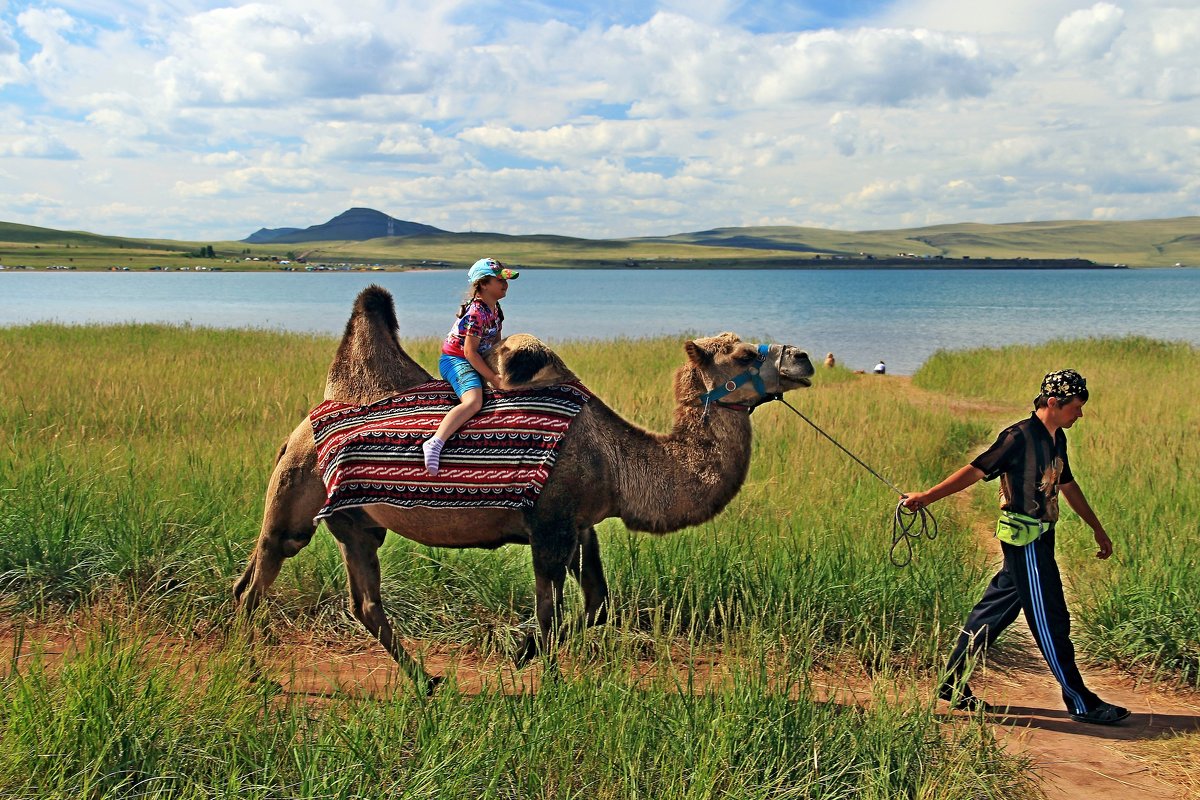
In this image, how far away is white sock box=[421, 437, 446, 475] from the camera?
512 centimetres

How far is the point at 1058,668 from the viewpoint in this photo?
5324 millimetres

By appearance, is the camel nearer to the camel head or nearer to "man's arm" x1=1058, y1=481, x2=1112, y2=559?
the camel head

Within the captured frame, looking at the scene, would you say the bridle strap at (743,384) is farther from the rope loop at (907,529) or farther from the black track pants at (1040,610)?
the black track pants at (1040,610)

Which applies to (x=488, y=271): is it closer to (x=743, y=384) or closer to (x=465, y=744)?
(x=743, y=384)

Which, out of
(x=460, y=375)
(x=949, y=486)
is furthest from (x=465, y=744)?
(x=949, y=486)

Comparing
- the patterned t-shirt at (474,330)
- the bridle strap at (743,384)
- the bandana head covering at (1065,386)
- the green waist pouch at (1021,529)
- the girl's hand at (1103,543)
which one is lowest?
the girl's hand at (1103,543)

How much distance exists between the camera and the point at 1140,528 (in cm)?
750

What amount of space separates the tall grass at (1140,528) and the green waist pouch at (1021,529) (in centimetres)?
159

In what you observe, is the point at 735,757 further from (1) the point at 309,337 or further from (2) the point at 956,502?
(1) the point at 309,337

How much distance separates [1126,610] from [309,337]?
80.3 feet

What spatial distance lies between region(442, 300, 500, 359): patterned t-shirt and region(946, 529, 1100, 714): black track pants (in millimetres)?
3058

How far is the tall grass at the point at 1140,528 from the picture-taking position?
6.18m

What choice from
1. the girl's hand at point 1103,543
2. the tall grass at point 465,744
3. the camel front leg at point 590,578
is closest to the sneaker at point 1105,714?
the girl's hand at point 1103,543

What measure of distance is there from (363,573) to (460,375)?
4.31 ft
